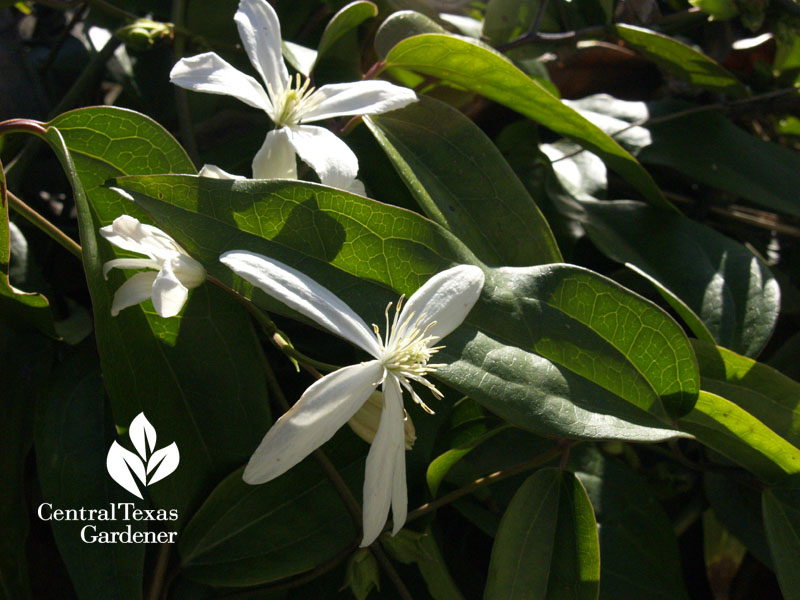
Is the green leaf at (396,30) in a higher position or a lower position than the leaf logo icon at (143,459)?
higher

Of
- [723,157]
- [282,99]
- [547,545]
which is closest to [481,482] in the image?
[547,545]

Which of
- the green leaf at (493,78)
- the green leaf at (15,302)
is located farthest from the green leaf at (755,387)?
the green leaf at (15,302)

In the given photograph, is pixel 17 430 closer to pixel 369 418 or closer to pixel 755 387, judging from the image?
pixel 369 418

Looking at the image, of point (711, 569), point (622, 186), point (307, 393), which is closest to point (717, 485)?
point (711, 569)

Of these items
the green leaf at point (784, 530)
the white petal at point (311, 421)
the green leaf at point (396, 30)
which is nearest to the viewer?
the white petal at point (311, 421)

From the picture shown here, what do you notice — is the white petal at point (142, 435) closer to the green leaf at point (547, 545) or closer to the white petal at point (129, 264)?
the white petal at point (129, 264)

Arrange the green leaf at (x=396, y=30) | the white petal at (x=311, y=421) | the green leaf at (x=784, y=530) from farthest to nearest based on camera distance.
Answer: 1. the green leaf at (x=396, y=30)
2. the green leaf at (x=784, y=530)
3. the white petal at (x=311, y=421)
